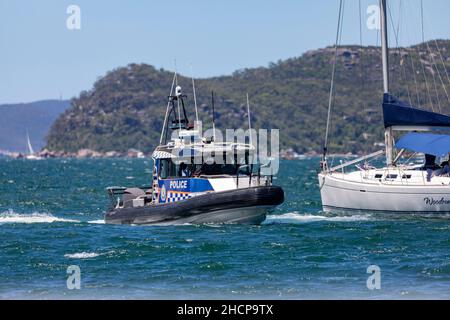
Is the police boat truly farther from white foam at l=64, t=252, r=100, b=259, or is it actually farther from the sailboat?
white foam at l=64, t=252, r=100, b=259

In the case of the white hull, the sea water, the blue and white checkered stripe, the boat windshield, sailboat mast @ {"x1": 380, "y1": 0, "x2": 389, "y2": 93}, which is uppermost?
sailboat mast @ {"x1": 380, "y1": 0, "x2": 389, "y2": 93}

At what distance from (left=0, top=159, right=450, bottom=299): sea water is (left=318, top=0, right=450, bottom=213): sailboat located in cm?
63

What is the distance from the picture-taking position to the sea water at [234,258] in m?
22.6

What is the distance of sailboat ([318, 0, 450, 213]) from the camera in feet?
127

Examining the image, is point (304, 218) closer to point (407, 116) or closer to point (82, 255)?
point (407, 116)

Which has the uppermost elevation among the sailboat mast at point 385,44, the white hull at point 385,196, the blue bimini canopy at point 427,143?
the sailboat mast at point 385,44

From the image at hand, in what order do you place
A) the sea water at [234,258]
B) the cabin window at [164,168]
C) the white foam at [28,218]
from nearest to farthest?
the sea water at [234,258] → the cabin window at [164,168] → the white foam at [28,218]

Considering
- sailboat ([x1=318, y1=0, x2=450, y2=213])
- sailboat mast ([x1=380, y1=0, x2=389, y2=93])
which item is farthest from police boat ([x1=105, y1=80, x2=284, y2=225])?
sailboat mast ([x1=380, y1=0, x2=389, y2=93])

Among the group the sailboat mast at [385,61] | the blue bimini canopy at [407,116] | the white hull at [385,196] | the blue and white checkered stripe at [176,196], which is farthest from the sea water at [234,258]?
the blue bimini canopy at [407,116]

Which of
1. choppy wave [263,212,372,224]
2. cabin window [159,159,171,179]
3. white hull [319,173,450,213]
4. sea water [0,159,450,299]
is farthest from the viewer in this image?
white hull [319,173,450,213]

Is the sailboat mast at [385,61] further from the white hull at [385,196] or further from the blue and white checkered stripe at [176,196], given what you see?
the blue and white checkered stripe at [176,196]

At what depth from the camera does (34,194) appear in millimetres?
65500

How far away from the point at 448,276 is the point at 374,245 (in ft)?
19.5
